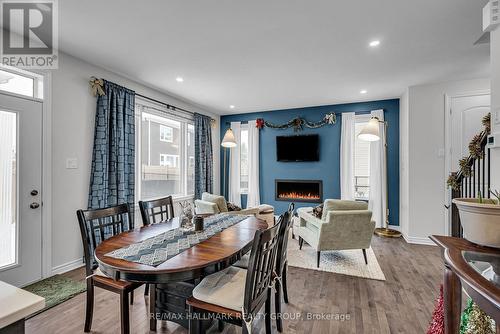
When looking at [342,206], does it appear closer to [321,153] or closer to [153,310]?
[153,310]

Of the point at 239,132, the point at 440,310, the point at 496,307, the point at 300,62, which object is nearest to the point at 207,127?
the point at 239,132

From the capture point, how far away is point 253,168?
6.13 metres

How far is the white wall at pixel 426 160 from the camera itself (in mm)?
4020

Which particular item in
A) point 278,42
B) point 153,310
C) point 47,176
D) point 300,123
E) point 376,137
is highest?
point 278,42

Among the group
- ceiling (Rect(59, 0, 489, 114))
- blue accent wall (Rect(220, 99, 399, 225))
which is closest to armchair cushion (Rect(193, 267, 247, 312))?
ceiling (Rect(59, 0, 489, 114))

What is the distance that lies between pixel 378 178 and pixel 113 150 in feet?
15.8

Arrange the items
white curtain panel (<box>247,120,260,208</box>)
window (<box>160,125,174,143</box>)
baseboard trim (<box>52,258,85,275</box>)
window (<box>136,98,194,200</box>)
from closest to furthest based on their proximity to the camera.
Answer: baseboard trim (<box>52,258,85,275</box>), window (<box>136,98,194,200</box>), window (<box>160,125,174,143</box>), white curtain panel (<box>247,120,260,208</box>)

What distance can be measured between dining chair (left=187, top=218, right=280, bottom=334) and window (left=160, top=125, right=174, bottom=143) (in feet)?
11.9

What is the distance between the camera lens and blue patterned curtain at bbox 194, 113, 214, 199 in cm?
543

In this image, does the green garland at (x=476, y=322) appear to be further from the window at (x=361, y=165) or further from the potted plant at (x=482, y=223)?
the window at (x=361, y=165)

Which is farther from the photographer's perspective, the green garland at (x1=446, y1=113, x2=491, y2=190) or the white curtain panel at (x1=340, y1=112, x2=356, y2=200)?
the white curtain panel at (x1=340, y1=112, x2=356, y2=200)

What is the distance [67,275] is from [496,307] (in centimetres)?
370

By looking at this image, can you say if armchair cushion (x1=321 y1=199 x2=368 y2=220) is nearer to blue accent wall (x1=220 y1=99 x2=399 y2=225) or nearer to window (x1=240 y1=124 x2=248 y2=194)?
blue accent wall (x1=220 y1=99 x2=399 y2=225)

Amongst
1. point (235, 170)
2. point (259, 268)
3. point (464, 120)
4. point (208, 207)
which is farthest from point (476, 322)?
point (235, 170)
